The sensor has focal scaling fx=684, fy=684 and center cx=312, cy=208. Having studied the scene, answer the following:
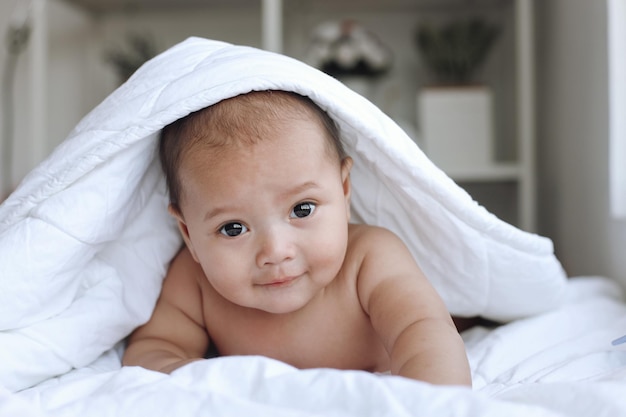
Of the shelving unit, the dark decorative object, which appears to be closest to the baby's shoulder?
the dark decorative object

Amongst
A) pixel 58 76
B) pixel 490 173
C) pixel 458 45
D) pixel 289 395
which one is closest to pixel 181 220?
pixel 289 395

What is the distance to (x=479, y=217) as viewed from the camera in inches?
32.8

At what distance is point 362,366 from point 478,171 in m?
1.05

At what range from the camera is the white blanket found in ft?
2.46

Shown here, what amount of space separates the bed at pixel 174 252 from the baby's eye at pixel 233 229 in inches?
5.2

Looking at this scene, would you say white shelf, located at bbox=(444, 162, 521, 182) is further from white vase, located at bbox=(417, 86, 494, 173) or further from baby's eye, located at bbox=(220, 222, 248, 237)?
baby's eye, located at bbox=(220, 222, 248, 237)

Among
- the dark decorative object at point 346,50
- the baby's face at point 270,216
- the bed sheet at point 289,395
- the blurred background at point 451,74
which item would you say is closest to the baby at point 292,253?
the baby's face at point 270,216

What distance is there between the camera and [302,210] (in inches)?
29.6

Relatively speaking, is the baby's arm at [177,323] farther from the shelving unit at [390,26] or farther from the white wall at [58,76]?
the shelving unit at [390,26]

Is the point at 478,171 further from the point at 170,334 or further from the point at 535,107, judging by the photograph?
the point at 170,334

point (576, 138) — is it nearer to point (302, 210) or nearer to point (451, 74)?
point (451, 74)

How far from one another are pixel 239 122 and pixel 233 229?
0.12 m

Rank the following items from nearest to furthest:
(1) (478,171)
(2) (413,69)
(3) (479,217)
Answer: (3) (479,217) < (1) (478,171) < (2) (413,69)

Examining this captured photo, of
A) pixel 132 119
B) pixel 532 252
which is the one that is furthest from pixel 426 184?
pixel 132 119
